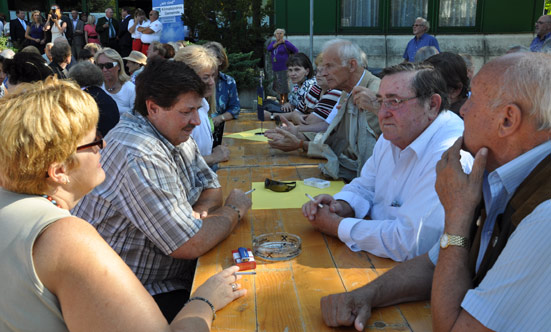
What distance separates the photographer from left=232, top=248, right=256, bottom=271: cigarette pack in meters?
1.90

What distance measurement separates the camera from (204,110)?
4.18 meters

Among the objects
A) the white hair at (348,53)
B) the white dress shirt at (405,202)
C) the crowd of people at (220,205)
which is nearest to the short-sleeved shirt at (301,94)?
the white hair at (348,53)

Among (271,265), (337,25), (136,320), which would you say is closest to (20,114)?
(136,320)

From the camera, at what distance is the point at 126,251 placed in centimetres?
215

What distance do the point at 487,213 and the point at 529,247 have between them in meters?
0.35

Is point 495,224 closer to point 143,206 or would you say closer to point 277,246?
point 277,246

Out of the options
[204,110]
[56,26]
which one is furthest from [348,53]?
[56,26]

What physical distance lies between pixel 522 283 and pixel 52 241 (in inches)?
45.0

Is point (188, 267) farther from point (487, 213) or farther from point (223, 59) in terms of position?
point (223, 59)

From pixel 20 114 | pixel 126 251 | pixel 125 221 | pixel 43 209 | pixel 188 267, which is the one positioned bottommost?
pixel 188 267

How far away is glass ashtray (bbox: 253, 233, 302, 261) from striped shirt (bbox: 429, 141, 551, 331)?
87cm

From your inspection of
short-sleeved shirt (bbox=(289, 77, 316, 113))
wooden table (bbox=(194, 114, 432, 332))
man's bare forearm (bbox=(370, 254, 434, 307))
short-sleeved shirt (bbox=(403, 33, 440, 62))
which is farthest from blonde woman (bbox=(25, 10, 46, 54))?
man's bare forearm (bbox=(370, 254, 434, 307))

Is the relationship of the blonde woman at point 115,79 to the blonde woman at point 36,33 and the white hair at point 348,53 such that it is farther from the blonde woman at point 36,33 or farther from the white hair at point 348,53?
the blonde woman at point 36,33

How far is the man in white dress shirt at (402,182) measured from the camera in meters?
1.95
